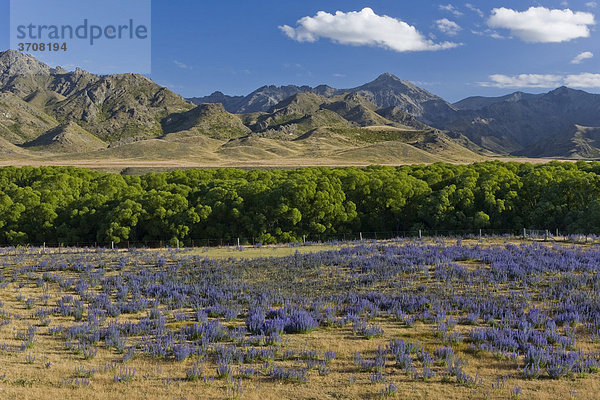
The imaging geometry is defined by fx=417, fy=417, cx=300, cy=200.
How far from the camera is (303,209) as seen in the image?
2459 inches

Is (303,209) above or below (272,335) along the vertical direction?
above

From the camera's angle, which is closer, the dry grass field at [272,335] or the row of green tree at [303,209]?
the dry grass field at [272,335]

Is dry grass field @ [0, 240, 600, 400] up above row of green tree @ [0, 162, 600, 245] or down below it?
below

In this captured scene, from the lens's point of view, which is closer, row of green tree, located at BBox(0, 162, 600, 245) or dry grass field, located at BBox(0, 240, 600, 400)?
dry grass field, located at BBox(0, 240, 600, 400)

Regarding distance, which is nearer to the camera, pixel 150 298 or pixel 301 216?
pixel 150 298

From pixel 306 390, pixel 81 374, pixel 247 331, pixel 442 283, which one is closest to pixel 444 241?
pixel 442 283

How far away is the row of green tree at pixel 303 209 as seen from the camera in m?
61.2

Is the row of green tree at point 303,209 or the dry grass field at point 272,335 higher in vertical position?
the row of green tree at point 303,209

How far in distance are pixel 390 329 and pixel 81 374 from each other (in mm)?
12777

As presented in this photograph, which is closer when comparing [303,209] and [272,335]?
[272,335]

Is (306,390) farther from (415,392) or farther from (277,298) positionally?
(277,298)

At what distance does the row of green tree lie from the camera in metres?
61.2

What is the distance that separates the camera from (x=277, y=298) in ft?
79.5

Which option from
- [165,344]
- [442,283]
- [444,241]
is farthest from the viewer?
[444,241]
